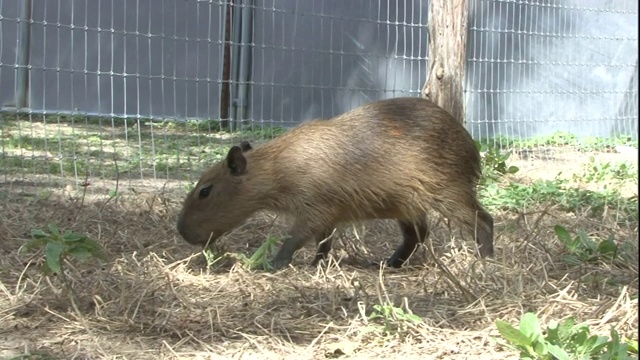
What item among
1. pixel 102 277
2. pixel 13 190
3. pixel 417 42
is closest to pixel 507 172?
pixel 417 42

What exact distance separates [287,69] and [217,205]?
14.1 ft

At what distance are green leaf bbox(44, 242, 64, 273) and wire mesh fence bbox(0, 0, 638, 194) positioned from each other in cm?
402

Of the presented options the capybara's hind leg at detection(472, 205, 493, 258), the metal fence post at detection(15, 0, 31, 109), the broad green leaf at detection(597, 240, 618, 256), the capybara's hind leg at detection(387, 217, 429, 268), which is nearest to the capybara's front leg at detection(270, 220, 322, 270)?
the capybara's hind leg at detection(387, 217, 429, 268)

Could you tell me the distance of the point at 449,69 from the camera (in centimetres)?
719

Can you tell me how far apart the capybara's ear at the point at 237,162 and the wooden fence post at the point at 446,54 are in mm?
2570

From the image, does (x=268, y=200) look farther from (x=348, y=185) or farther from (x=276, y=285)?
(x=276, y=285)

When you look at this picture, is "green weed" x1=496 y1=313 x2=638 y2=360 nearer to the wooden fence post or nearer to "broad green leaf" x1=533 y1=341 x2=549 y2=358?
"broad green leaf" x1=533 y1=341 x2=549 y2=358

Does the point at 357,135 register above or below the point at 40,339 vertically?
above

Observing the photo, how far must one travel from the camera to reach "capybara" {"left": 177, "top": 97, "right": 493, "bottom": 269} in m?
4.86

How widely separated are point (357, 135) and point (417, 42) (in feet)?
17.0

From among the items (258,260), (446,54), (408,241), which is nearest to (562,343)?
(258,260)

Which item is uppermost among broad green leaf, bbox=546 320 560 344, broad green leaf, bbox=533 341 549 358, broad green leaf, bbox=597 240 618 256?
broad green leaf, bbox=597 240 618 256

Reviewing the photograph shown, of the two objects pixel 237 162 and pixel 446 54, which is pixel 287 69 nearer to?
pixel 446 54

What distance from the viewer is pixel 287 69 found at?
29.8ft
